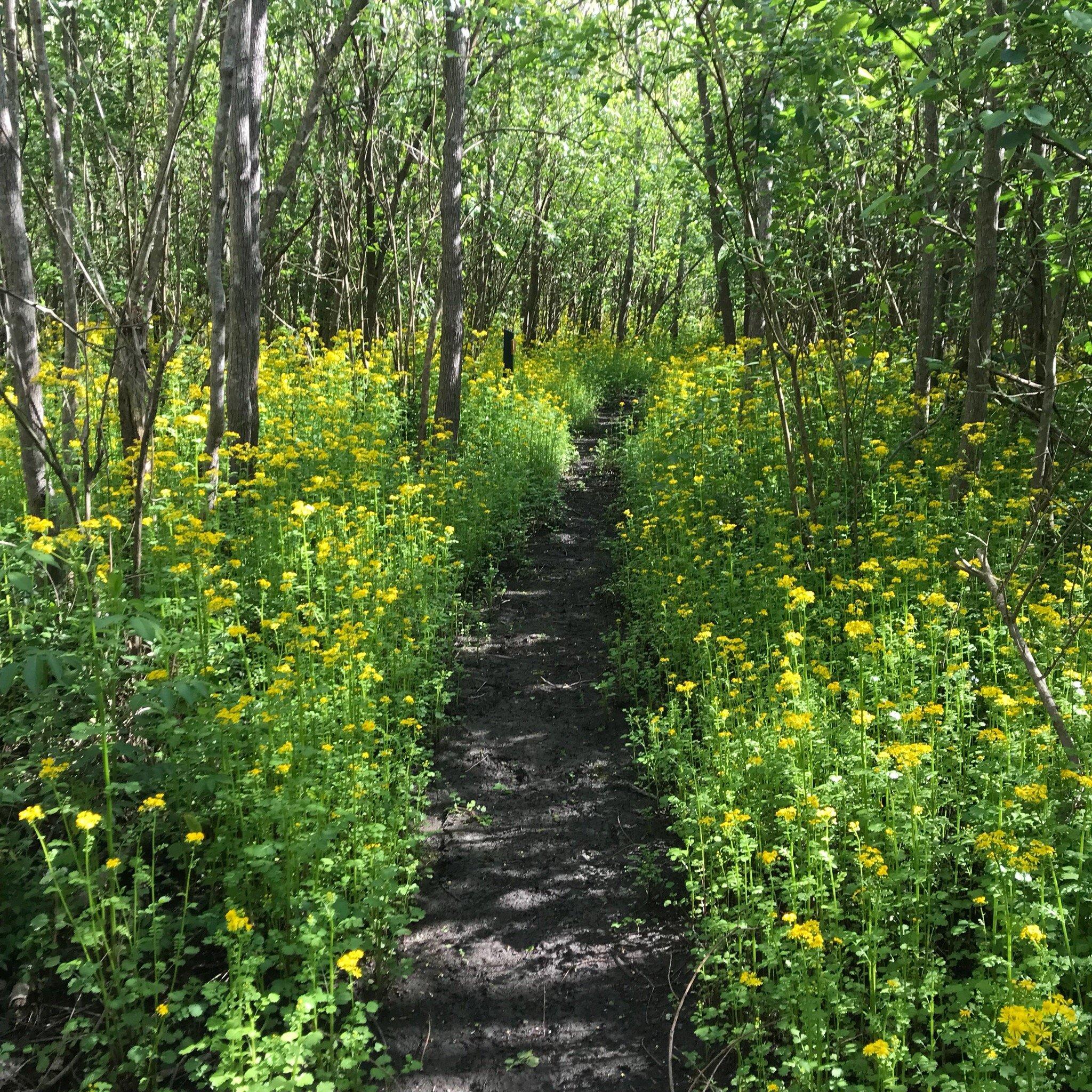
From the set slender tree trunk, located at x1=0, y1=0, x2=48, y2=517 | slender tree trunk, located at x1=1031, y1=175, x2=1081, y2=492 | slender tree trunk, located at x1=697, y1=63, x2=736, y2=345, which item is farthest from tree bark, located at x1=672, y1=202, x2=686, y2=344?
slender tree trunk, located at x1=0, y1=0, x2=48, y2=517

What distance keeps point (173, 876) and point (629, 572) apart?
4.15m

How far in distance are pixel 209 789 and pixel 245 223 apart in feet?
15.2

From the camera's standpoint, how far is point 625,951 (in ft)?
11.1

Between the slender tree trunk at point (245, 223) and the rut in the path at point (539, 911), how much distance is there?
9.15 feet

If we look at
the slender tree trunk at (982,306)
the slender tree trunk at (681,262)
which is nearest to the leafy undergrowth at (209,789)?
the slender tree trunk at (982,306)

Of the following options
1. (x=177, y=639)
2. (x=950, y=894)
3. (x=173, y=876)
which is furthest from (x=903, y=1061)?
(x=177, y=639)

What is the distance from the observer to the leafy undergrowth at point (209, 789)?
2707 millimetres

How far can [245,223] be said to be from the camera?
6.25 m

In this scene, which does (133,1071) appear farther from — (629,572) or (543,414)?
(543,414)

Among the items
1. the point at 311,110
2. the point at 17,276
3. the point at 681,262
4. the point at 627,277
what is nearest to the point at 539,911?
the point at 17,276

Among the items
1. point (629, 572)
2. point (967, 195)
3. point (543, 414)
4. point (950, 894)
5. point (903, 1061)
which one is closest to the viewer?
point (903, 1061)

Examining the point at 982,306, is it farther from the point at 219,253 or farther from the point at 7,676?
the point at 7,676

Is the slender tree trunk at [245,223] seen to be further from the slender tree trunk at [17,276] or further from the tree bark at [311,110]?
the slender tree trunk at [17,276]

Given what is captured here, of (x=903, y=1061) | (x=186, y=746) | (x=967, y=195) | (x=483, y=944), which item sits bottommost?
(x=483, y=944)
